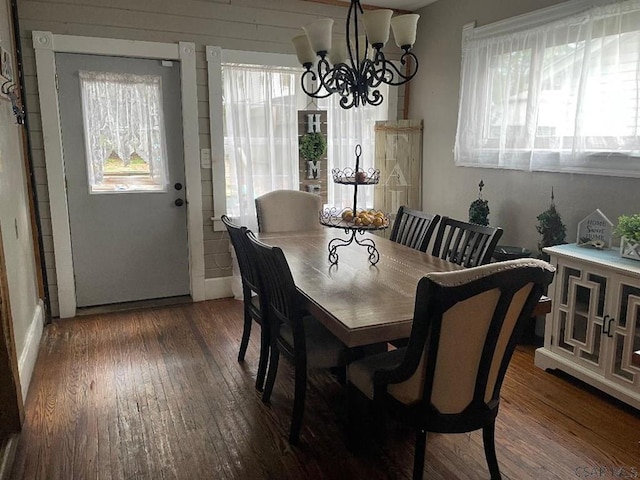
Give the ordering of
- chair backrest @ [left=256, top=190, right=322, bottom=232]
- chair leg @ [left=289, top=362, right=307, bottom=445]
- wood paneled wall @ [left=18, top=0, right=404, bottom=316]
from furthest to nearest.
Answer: chair backrest @ [left=256, top=190, right=322, bottom=232]
wood paneled wall @ [left=18, top=0, right=404, bottom=316]
chair leg @ [left=289, top=362, right=307, bottom=445]

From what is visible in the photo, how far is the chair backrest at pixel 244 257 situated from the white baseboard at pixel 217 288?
55.7 inches

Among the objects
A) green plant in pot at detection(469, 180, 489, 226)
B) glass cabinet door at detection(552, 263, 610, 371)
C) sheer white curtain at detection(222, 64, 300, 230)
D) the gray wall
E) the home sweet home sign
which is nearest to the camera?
glass cabinet door at detection(552, 263, 610, 371)

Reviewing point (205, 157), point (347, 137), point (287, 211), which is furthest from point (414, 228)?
point (205, 157)

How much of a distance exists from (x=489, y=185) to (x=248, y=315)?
2.21 meters

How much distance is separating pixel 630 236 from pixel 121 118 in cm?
357

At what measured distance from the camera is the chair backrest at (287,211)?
368cm

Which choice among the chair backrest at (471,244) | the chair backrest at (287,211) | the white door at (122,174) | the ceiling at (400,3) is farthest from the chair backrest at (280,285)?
the ceiling at (400,3)

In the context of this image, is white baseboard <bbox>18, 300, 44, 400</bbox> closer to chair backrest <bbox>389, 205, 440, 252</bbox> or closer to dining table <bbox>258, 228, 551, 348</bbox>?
dining table <bbox>258, 228, 551, 348</bbox>

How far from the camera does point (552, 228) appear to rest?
3264mm

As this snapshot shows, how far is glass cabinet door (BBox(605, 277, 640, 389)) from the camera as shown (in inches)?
97.5

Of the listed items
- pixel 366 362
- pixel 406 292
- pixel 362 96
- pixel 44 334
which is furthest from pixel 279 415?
pixel 44 334

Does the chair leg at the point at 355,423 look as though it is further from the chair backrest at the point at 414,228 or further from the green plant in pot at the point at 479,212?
the green plant in pot at the point at 479,212

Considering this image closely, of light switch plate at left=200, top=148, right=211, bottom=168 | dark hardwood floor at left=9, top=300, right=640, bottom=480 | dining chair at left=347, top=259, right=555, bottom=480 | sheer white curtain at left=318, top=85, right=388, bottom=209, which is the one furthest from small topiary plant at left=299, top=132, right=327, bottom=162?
dining chair at left=347, top=259, right=555, bottom=480

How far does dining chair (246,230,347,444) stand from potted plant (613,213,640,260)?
1608 mm
